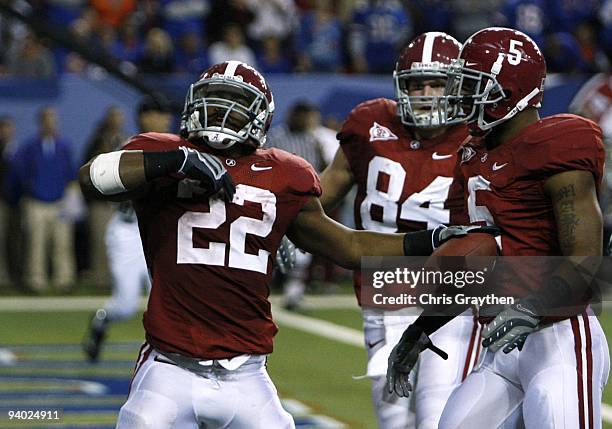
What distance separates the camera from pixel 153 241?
156 inches

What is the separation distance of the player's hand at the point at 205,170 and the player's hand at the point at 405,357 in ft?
2.95

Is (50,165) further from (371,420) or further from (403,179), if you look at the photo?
(403,179)

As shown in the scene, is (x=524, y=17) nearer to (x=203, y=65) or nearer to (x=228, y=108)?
(x=203, y=65)

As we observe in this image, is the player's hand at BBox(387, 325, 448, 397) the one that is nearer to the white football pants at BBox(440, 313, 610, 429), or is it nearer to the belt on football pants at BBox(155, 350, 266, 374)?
the white football pants at BBox(440, 313, 610, 429)

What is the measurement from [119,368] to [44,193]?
161 inches

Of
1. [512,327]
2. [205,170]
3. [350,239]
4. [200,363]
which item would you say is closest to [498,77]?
[350,239]

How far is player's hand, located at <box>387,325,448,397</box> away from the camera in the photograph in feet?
14.0

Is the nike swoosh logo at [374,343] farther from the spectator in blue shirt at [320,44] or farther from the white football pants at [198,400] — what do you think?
the spectator in blue shirt at [320,44]

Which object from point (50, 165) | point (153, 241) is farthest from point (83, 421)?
point (50, 165)

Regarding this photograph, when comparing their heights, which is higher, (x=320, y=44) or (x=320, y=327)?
(x=320, y=44)

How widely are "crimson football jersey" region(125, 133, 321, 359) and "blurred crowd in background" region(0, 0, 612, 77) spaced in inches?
358

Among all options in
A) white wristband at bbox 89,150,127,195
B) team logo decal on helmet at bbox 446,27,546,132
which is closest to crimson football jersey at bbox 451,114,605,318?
team logo decal on helmet at bbox 446,27,546,132

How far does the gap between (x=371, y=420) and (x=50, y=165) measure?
6.00 metres

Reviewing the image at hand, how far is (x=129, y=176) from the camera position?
12.3ft
